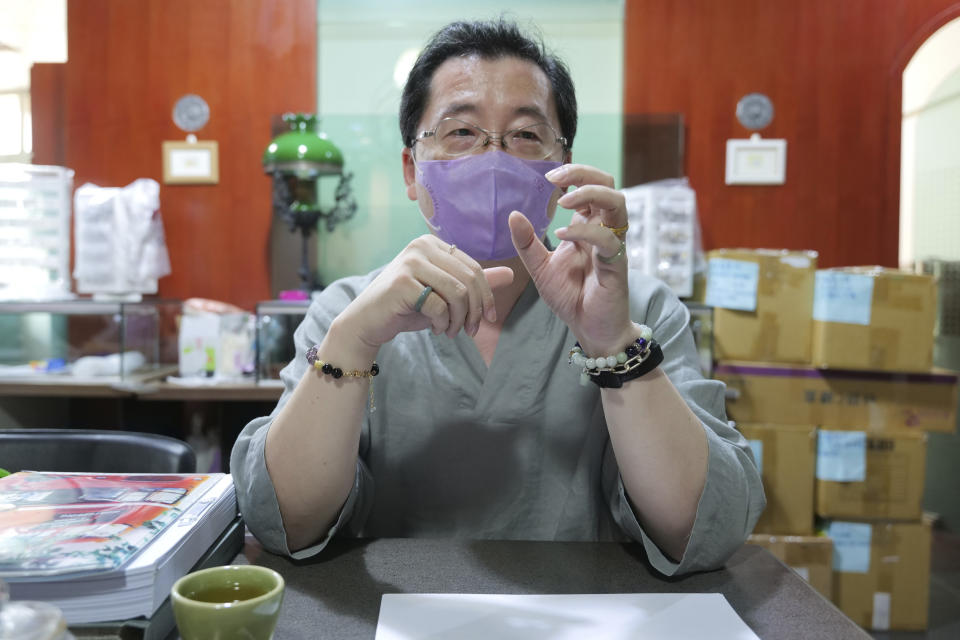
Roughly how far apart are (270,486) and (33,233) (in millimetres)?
2580

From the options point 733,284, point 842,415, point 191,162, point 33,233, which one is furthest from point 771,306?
point 33,233

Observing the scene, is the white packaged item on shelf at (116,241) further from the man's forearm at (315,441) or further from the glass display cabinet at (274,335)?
the man's forearm at (315,441)

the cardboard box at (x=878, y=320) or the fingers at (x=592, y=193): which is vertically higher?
the fingers at (x=592, y=193)

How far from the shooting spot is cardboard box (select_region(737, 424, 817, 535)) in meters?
2.49

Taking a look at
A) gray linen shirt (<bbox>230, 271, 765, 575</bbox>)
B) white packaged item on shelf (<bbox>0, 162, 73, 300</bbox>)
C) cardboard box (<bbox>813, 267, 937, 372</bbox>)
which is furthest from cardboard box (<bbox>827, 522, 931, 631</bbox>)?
white packaged item on shelf (<bbox>0, 162, 73, 300</bbox>)

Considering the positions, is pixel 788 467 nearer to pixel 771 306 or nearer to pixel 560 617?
pixel 771 306

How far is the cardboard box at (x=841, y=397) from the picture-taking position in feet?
8.16

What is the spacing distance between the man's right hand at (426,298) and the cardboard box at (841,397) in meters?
1.84

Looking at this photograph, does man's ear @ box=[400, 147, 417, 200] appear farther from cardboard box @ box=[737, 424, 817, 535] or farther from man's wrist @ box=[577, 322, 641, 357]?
cardboard box @ box=[737, 424, 817, 535]

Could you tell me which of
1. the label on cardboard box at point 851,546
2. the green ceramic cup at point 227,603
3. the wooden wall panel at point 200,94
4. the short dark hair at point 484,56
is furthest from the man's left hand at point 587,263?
the wooden wall panel at point 200,94

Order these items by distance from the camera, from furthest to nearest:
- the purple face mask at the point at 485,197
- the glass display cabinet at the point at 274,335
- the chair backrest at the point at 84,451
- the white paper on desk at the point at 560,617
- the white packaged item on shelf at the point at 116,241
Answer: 1. the white packaged item on shelf at the point at 116,241
2. the glass display cabinet at the point at 274,335
3. the chair backrest at the point at 84,451
4. the purple face mask at the point at 485,197
5. the white paper on desk at the point at 560,617

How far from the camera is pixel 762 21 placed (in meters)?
3.15

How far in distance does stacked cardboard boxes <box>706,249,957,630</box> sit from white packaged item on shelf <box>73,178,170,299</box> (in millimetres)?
2457

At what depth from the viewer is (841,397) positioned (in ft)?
8.25
